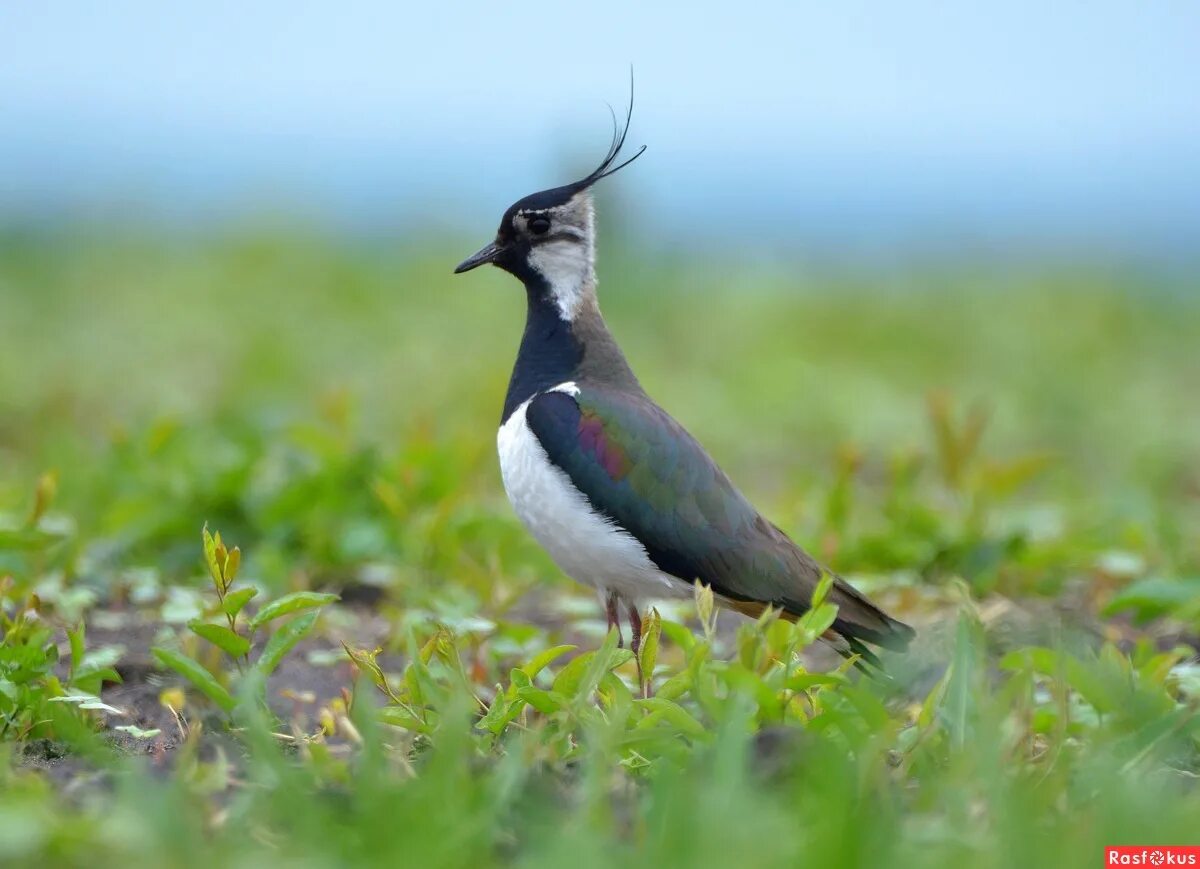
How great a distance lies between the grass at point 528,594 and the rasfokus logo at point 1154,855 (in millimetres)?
31

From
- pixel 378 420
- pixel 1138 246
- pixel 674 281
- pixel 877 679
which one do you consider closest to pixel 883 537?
pixel 877 679

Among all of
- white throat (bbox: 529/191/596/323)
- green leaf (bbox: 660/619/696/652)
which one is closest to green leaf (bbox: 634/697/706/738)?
green leaf (bbox: 660/619/696/652)

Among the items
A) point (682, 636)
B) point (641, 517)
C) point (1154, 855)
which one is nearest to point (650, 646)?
point (682, 636)

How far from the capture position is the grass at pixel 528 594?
235 cm

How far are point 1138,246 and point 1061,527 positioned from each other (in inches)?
399

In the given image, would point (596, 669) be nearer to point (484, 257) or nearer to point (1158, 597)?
point (484, 257)

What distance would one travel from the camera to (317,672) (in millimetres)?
3898

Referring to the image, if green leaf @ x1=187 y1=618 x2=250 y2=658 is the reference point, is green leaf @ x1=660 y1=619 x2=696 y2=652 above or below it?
below

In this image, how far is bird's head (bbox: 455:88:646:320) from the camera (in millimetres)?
4262

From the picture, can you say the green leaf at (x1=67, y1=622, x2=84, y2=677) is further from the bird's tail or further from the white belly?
the bird's tail

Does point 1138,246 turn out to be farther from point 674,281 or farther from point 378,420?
point 378,420

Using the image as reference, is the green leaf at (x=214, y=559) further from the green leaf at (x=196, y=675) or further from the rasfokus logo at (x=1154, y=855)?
the rasfokus logo at (x=1154, y=855)

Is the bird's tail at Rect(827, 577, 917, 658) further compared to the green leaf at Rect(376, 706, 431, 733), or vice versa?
the bird's tail at Rect(827, 577, 917, 658)

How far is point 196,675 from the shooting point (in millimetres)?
2980
